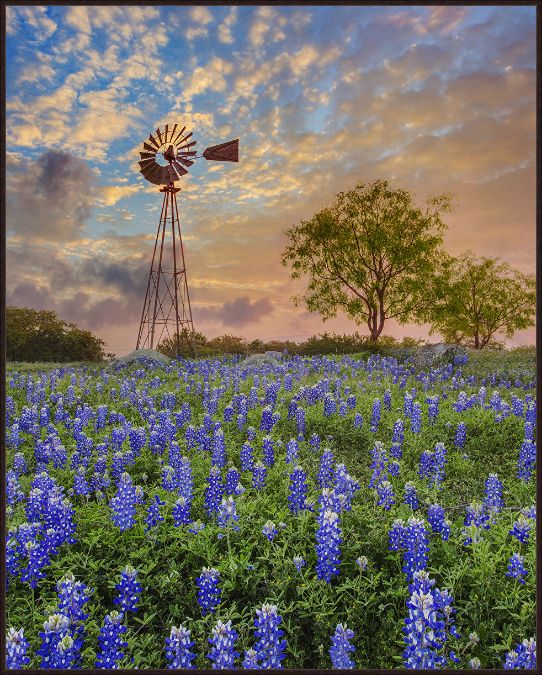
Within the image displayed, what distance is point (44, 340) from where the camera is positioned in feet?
83.0

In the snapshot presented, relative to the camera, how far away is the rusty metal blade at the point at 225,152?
2152cm

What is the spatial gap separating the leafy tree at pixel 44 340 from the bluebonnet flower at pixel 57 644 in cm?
2247

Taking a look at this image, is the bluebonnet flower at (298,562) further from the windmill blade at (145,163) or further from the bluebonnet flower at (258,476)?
the windmill blade at (145,163)

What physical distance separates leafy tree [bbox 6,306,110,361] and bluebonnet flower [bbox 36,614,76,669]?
22.5 m

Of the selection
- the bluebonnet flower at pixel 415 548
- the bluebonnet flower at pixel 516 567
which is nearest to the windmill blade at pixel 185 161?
the bluebonnet flower at pixel 415 548

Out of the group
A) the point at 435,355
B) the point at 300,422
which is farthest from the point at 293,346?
the point at 300,422

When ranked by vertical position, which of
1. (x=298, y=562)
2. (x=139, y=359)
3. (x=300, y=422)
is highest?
(x=139, y=359)

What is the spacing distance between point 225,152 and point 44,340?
12.4m

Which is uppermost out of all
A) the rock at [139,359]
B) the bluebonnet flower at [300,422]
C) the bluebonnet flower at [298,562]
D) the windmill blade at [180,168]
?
the windmill blade at [180,168]

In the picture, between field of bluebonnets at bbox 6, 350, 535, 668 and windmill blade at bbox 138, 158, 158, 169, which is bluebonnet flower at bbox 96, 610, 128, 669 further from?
windmill blade at bbox 138, 158, 158, 169

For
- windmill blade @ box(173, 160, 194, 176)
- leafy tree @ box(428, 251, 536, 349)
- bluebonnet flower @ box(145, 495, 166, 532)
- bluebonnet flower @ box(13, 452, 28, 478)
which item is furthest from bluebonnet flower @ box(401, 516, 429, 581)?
leafy tree @ box(428, 251, 536, 349)

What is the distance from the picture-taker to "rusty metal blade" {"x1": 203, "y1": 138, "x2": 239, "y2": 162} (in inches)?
847

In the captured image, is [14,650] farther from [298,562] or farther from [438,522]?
[438,522]

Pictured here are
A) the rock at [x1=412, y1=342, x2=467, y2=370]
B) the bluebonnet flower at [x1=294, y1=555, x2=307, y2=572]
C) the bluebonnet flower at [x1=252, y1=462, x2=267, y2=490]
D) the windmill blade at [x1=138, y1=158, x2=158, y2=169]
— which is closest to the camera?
A: the bluebonnet flower at [x1=294, y1=555, x2=307, y2=572]
